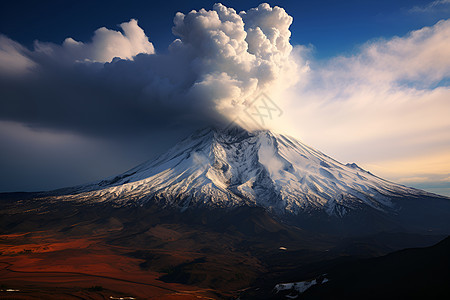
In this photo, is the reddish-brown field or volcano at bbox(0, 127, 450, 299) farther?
volcano at bbox(0, 127, 450, 299)

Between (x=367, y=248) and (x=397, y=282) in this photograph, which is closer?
(x=397, y=282)

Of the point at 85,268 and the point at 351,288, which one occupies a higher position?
the point at 351,288

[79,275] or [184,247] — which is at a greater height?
[79,275]

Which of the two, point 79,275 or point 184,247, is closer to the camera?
point 79,275

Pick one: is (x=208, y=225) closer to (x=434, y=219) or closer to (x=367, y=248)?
(x=367, y=248)

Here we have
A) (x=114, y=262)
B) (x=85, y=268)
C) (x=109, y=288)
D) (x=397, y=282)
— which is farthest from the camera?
(x=114, y=262)

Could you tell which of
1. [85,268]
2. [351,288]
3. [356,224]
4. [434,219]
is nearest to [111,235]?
[85,268]

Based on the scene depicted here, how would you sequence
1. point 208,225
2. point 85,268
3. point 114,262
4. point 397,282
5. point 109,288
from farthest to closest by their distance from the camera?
point 208,225, point 114,262, point 85,268, point 109,288, point 397,282

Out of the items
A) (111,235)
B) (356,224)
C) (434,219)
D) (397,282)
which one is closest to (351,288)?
(397,282)
